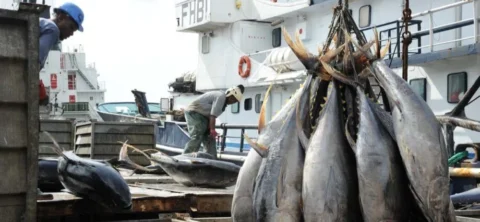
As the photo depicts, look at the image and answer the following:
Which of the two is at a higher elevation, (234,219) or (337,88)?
(337,88)

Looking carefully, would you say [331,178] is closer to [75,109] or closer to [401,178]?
[401,178]

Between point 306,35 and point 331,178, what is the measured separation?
1342cm

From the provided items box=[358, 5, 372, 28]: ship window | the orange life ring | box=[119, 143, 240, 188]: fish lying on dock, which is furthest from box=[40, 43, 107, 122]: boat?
box=[119, 143, 240, 188]: fish lying on dock

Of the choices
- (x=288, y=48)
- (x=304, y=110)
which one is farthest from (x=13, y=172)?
(x=288, y=48)

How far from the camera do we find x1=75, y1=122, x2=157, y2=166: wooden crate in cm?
1076

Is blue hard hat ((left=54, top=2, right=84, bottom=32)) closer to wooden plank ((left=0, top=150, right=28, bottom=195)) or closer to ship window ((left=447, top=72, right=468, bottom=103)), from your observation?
wooden plank ((left=0, top=150, right=28, bottom=195))

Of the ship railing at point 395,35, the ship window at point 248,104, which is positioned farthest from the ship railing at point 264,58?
Result: the ship railing at point 395,35

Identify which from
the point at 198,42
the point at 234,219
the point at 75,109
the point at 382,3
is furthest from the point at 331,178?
the point at 75,109

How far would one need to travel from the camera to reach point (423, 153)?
327 cm

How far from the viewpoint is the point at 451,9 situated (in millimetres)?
12477

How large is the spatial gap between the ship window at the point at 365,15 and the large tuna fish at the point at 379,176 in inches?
454

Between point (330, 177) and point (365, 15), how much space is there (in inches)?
463

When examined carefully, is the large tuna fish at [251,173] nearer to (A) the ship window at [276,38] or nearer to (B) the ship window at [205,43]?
(A) the ship window at [276,38]

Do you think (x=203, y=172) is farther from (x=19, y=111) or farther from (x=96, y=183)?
(x=19, y=111)
